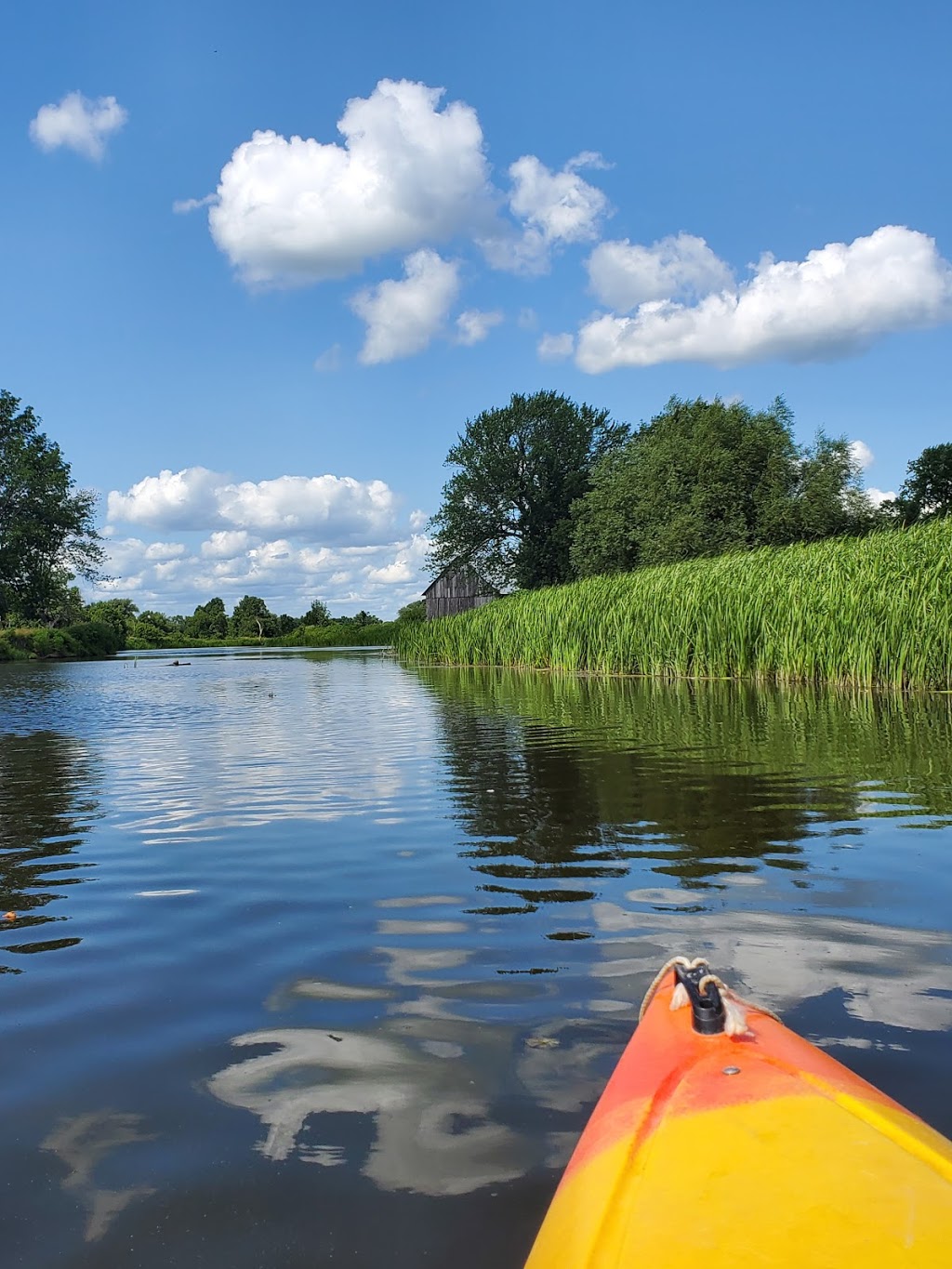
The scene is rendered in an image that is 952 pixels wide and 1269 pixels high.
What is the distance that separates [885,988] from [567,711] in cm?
1053

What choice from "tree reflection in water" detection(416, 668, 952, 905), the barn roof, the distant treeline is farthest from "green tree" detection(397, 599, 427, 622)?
"tree reflection in water" detection(416, 668, 952, 905)

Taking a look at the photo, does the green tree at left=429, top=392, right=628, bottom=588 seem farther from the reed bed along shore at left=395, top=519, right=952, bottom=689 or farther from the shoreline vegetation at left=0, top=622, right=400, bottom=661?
the reed bed along shore at left=395, top=519, right=952, bottom=689

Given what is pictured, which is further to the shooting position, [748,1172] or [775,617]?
[775,617]

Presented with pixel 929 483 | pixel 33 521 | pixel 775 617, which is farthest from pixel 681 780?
pixel 929 483

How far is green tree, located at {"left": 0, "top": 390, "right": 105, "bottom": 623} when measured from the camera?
153 ft

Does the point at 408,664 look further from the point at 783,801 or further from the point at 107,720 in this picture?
the point at 783,801

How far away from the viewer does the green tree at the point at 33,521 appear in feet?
153

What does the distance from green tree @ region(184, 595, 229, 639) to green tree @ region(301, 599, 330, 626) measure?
8846mm

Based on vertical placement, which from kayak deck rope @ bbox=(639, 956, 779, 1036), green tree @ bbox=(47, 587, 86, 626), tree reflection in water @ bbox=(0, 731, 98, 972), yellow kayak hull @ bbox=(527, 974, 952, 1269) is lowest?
tree reflection in water @ bbox=(0, 731, 98, 972)

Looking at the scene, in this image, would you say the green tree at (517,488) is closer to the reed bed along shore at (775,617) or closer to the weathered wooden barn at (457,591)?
the weathered wooden barn at (457,591)

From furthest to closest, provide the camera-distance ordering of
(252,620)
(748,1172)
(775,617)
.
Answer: (252,620) < (775,617) < (748,1172)

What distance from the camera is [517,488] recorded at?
5378cm

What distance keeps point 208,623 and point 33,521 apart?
5052 cm

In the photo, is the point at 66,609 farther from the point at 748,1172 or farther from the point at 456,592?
the point at 748,1172
